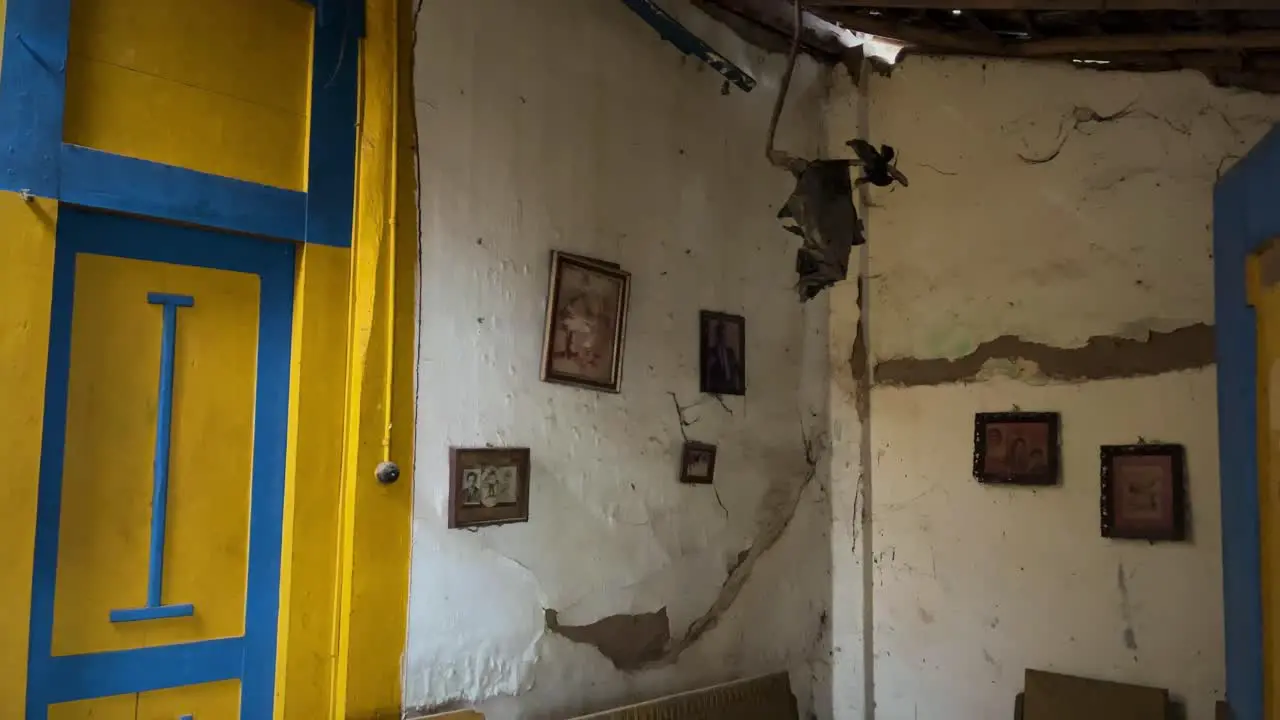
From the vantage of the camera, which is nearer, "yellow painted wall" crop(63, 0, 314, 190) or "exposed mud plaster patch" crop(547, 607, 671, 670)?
"yellow painted wall" crop(63, 0, 314, 190)

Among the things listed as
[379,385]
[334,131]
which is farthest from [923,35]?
[379,385]

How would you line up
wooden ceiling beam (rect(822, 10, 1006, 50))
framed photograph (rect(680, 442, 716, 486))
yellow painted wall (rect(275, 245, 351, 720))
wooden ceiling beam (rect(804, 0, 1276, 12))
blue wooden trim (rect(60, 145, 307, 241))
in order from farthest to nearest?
wooden ceiling beam (rect(822, 10, 1006, 50))
framed photograph (rect(680, 442, 716, 486))
wooden ceiling beam (rect(804, 0, 1276, 12))
yellow painted wall (rect(275, 245, 351, 720))
blue wooden trim (rect(60, 145, 307, 241))

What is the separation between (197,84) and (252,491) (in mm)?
821

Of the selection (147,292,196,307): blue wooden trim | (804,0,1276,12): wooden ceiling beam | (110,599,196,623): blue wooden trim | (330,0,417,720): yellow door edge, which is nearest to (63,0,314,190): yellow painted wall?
(330,0,417,720): yellow door edge

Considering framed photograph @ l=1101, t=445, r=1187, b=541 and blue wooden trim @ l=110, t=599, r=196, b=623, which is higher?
framed photograph @ l=1101, t=445, r=1187, b=541

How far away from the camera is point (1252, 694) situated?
2.14 meters

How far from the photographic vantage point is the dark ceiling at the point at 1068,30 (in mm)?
2471

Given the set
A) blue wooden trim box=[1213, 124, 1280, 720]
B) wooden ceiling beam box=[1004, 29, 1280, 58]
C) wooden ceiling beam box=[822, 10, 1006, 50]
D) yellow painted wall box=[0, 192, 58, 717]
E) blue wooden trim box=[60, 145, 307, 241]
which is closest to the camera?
yellow painted wall box=[0, 192, 58, 717]

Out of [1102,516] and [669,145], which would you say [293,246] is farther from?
[1102,516]

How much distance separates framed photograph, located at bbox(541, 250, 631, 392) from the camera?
92.4 inches

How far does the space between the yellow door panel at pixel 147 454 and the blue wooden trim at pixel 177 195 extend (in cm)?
11

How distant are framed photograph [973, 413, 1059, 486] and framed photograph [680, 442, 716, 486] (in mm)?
854

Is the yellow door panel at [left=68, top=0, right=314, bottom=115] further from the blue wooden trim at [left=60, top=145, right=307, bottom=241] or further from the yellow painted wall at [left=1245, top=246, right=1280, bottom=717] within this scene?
the yellow painted wall at [left=1245, top=246, right=1280, bottom=717]

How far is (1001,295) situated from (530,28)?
1.67 meters
